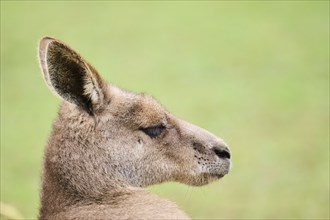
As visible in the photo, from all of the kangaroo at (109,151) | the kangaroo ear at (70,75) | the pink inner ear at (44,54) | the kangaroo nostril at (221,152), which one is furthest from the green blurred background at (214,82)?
the pink inner ear at (44,54)

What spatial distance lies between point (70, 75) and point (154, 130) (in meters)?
0.69

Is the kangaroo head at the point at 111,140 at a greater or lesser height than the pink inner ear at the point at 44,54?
lesser

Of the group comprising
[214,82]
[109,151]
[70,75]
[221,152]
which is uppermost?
[214,82]

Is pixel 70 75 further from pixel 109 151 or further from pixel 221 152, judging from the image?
pixel 221 152

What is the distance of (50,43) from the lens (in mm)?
6035

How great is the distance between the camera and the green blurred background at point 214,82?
11.8 meters

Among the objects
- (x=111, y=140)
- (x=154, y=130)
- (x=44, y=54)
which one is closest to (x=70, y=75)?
(x=44, y=54)

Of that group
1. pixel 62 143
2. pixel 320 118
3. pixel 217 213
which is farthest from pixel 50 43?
pixel 320 118

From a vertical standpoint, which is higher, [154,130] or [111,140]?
[154,130]

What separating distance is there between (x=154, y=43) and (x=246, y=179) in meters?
7.99

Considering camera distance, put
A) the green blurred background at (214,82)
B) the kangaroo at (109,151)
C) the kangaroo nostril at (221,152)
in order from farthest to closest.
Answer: the green blurred background at (214,82) < the kangaroo nostril at (221,152) < the kangaroo at (109,151)

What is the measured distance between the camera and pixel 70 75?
20.5 ft

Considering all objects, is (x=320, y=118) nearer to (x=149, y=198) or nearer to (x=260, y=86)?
(x=260, y=86)

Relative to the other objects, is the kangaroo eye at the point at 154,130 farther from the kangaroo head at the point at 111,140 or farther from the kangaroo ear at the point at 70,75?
the kangaroo ear at the point at 70,75
